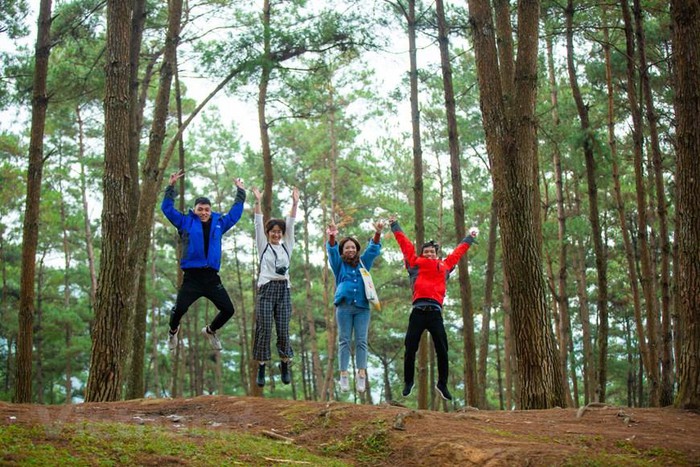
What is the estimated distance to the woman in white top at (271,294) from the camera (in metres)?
8.14

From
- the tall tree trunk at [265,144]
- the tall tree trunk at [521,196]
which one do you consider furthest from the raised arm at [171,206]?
the tall tree trunk at [265,144]

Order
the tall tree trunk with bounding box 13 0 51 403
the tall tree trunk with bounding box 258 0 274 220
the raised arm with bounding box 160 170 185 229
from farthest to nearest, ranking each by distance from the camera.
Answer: the tall tree trunk with bounding box 258 0 274 220, the tall tree trunk with bounding box 13 0 51 403, the raised arm with bounding box 160 170 185 229

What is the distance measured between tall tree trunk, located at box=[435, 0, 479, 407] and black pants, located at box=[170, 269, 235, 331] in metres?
4.83

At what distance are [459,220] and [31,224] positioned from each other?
7.29 meters

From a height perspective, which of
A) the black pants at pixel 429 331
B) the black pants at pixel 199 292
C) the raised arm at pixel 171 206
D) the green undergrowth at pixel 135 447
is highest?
the raised arm at pixel 171 206

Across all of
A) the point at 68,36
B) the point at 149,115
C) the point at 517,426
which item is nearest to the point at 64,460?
the point at 517,426

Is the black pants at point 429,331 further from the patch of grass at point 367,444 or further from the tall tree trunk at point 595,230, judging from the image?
the tall tree trunk at point 595,230

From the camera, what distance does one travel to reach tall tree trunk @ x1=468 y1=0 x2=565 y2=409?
25.3 ft

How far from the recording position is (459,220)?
489 inches

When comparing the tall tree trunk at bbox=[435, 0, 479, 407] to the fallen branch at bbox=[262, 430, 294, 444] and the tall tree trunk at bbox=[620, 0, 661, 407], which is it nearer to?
the tall tree trunk at bbox=[620, 0, 661, 407]

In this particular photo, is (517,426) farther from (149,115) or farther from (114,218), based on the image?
(149,115)

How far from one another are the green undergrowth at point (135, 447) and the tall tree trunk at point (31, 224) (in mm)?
5896

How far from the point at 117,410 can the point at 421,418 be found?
2991 mm

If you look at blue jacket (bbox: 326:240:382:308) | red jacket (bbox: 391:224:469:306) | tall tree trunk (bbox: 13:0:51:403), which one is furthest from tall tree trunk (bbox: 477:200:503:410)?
tall tree trunk (bbox: 13:0:51:403)
